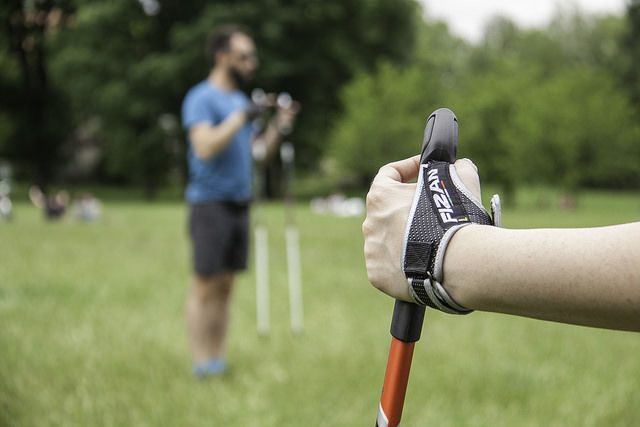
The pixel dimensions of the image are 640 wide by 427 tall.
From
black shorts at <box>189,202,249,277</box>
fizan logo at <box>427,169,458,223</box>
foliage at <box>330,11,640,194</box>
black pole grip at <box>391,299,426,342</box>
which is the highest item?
fizan logo at <box>427,169,458,223</box>

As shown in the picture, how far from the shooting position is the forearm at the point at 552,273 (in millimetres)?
939

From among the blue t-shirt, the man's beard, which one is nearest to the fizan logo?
the blue t-shirt

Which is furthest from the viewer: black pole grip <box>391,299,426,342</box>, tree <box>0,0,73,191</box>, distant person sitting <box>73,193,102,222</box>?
tree <box>0,0,73,191</box>

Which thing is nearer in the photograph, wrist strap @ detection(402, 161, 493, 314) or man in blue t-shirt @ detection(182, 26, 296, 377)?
wrist strap @ detection(402, 161, 493, 314)

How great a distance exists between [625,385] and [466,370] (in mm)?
1013

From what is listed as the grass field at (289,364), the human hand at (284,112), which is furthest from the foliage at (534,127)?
the human hand at (284,112)

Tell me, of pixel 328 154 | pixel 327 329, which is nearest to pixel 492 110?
pixel 328 154

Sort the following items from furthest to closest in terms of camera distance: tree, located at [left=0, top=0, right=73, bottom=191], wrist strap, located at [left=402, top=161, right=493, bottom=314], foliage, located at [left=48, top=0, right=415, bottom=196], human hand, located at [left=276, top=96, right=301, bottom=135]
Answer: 1. tree, located at [left=0, top=0, right=73, bottom=191]
2. foliage, located at [left=48, top=0, right=415, bottom=196]
3. human hand, located at [left=276, top=96, right=301, bottom=135]
4. wrist strap, located at [left=402, top=161, right=493, bottom=314]

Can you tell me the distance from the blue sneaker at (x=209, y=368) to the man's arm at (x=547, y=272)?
3166mm

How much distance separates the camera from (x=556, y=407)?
3.60 meters

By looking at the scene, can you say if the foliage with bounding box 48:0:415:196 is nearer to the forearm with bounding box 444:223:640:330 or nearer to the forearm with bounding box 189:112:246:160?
the forearm with bounding box 189:112:246:160

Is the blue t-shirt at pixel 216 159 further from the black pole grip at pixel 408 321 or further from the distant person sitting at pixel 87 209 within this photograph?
the distant person sitting at pixel 87 209

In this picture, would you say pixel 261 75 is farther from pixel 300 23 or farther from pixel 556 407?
pixel 556 407

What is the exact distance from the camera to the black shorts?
3861 millimetres
